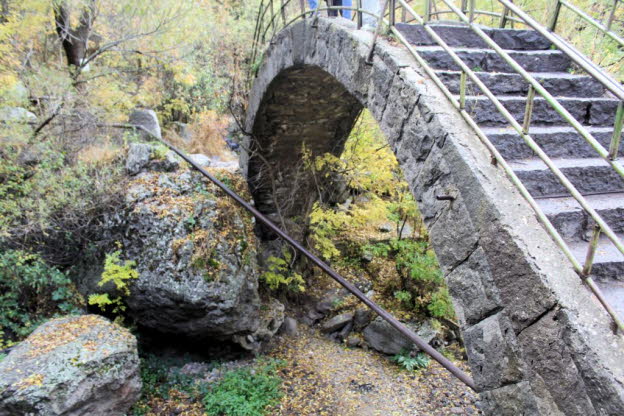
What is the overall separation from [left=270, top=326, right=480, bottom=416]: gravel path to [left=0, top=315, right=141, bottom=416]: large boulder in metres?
1.91

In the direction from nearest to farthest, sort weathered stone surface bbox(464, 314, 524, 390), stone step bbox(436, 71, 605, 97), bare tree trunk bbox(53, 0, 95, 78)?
1. weathered stone surface bbox(464, 314, 524, 390)
2. stone step bbox(436, 71, 605, 97)
3. bare tree trunk bbox(53, 0, 95, 78)

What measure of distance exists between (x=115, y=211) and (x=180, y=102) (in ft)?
17.8

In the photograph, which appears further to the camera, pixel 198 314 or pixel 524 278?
pixel 198 314

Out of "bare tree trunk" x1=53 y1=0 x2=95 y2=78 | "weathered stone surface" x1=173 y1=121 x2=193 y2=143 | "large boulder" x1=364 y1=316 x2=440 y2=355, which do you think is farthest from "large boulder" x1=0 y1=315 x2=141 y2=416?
"weathered stone surface" x1=173 y1=121 x2=193 y2=143

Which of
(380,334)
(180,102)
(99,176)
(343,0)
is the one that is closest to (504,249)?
(343,0)

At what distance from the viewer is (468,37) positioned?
10.0ft

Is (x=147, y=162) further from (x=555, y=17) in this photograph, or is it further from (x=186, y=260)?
(x=555, y=17)

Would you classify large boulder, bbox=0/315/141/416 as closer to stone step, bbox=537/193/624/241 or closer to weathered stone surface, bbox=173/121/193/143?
stone step, bbox=537/193/624/241

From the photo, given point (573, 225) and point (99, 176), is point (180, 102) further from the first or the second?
point (573, 225)

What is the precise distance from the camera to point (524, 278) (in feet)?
5.38

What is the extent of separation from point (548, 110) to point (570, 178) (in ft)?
1.91

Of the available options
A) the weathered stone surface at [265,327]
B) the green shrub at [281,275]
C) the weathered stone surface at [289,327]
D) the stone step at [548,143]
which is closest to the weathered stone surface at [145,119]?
the green shrub at [281,275]

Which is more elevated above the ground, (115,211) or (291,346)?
(115,211)

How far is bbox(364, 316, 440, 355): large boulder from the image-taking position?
19.6ft
